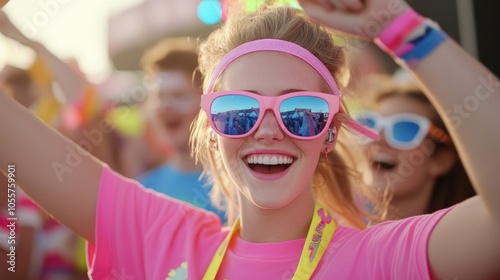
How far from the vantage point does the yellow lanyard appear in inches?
76.6

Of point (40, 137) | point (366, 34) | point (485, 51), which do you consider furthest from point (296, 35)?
point (485, 51)

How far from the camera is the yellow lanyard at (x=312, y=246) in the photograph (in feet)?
6.39

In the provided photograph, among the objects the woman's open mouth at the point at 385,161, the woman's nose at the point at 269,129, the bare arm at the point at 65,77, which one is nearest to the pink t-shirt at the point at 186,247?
the woman's nose at the point at 269,129

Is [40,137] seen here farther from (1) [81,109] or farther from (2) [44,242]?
(1) [81,109]

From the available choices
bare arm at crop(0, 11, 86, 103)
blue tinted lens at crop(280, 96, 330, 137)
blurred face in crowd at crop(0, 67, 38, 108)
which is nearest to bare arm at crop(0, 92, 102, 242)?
blue tinted lens at crop(280, 96, 330, 137)

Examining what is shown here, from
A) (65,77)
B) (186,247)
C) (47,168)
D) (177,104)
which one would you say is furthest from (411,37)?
(177,104)

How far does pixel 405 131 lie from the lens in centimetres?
377

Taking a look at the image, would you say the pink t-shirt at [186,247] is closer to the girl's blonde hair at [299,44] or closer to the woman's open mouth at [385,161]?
the girl's blonde hair at [299,44]

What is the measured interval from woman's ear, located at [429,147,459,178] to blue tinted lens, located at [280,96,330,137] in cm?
191

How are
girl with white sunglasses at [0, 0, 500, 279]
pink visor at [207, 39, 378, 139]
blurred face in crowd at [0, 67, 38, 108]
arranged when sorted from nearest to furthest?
1. girl with white sunglasses at [0, 0, 500, 279]
2. pink visor at [207, 39, 378, 139]
3. blurred face in crowd at [0, 67, 38, 108]

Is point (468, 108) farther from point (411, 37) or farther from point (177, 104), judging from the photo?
point (177, 104)

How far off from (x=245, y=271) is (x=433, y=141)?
6.76 feet

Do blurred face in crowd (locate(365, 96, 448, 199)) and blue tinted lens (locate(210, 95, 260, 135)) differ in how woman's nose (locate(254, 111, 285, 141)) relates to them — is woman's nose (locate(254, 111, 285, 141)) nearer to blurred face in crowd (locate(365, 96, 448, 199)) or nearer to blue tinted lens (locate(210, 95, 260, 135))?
blue tinted lens (locate(210, 95, 260, 135))

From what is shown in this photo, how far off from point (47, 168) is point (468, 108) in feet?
4.17
